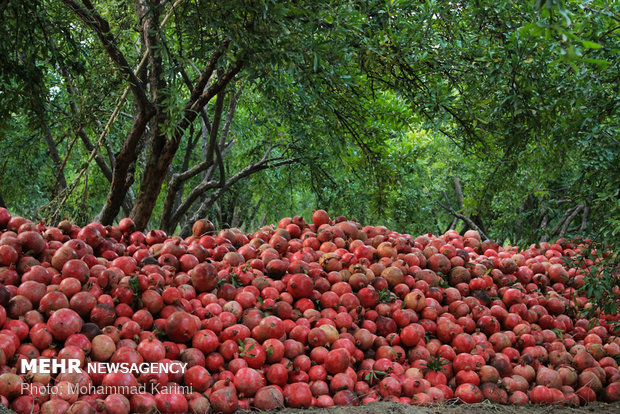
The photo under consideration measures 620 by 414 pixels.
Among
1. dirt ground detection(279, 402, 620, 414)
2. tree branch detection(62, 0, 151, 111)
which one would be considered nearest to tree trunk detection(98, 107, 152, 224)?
tree branch detection(62, 0, 151, 111)

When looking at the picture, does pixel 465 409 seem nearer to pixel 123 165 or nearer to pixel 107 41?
pixel 107 41

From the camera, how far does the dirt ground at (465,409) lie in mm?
3215

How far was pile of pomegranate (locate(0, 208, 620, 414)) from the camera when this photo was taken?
3172 millimetres

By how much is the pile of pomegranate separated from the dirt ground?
0.33ft

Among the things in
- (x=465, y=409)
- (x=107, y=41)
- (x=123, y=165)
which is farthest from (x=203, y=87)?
(x=465, y=409)

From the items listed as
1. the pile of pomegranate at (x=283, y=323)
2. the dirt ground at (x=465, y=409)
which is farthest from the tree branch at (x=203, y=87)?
the dirt ground at (x=465, y=409)

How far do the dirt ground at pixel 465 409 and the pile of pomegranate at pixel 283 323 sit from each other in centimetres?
10

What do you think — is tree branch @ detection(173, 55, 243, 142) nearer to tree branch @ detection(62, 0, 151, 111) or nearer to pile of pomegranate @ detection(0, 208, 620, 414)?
tree branch @ detection(62, 0, 151, 111)

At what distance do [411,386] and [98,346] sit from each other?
2144 mm

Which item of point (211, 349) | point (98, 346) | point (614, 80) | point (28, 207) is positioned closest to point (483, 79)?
point (614, 80)

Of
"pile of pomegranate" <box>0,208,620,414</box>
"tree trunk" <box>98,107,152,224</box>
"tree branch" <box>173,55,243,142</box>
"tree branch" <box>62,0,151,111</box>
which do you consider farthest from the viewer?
"tree trunk" <box>98,107,152,224</box>

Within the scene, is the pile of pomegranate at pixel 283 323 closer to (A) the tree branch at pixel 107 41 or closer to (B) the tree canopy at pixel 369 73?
(B) the tree canopy at pixel 369 73

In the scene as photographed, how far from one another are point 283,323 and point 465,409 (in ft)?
4.65

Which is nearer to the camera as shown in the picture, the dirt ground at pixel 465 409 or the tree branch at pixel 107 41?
the dirt ground at pixel 465 409
